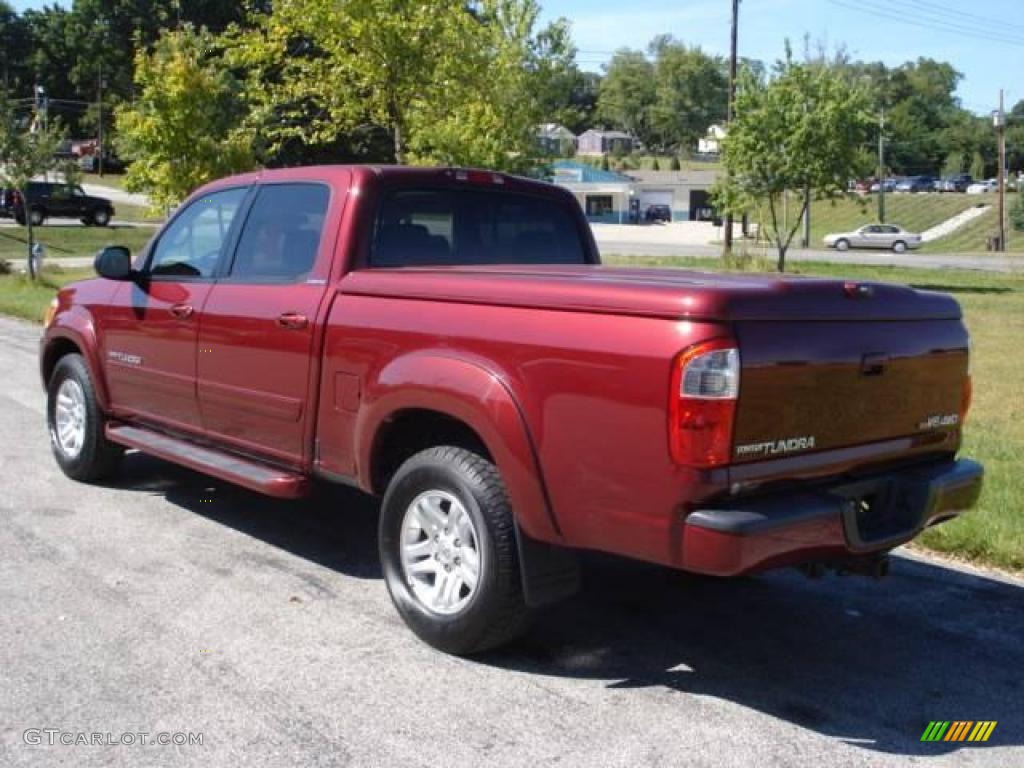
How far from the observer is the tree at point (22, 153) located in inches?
885

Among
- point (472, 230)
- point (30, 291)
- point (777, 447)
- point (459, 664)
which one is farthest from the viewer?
point (30, 291)

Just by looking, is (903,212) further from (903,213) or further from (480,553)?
(480,553)

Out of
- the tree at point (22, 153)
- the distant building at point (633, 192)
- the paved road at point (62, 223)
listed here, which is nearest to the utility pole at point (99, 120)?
the paved road at point (62, 223)

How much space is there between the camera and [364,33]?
16109 mm

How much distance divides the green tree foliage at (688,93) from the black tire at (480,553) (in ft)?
511

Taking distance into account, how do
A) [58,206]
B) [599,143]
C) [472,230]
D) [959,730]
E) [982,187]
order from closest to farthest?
1. [959,730]
2. [472,230]
3. [58,206]
4. [982,187]
5. [599,143]

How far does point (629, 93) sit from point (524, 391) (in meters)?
166

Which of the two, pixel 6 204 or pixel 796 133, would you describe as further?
pixel 6 204

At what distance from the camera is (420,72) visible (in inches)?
666

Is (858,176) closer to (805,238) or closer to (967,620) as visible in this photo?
(967,620)

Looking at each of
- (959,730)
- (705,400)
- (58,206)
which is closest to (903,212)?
(58,206)

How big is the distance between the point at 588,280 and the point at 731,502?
3.09ft

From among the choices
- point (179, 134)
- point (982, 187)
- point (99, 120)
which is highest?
point (99, 120)

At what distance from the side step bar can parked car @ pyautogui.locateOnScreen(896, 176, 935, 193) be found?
9727 centimetres
